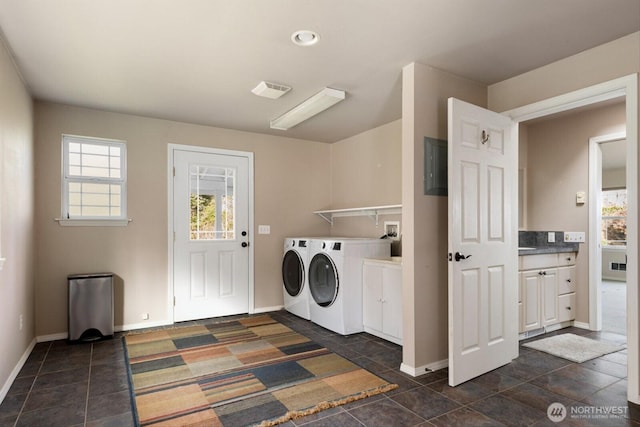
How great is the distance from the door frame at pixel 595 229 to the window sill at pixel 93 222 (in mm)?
5029

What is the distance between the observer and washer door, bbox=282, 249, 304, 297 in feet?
14.9

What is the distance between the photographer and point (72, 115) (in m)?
3.83

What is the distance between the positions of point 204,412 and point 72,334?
2119mm

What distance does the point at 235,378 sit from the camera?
9.09ft

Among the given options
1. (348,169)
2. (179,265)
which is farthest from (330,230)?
(179,265)

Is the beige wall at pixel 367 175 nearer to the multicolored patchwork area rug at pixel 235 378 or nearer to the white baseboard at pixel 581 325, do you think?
the multicolored patchwork area rug at pixel 235 378

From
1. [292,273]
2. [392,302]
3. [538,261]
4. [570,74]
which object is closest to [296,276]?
[292,273]

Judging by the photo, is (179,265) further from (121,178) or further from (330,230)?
(330,230)

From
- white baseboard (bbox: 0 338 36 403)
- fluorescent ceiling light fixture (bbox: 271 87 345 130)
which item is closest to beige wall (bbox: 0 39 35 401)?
white baseboard (bbox: 0 338 36 403)

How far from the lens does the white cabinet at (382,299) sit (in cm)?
347

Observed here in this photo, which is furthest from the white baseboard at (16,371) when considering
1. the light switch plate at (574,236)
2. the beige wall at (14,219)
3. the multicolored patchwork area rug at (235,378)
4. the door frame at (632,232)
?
the light switch plate at (574,236)

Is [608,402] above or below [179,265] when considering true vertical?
below

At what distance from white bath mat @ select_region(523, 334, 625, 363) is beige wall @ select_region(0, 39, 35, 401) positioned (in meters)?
4.22

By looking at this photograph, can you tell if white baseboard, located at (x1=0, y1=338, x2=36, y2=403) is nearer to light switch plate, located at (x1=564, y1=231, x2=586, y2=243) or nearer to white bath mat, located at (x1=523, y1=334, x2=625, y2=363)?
white bath mat, located at (x1=523, y1=334, x2=625, y2=363)
